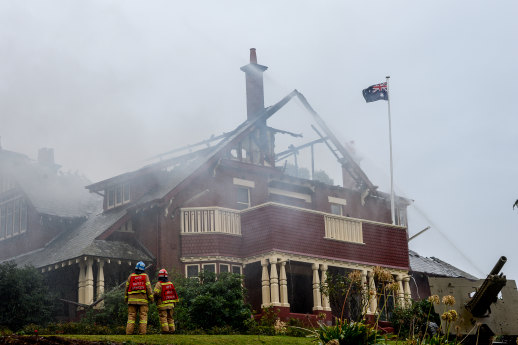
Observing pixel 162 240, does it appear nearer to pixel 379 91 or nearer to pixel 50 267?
pixel 50 267

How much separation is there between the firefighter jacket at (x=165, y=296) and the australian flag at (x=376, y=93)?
18.9 meters

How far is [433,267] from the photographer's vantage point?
43781 mm

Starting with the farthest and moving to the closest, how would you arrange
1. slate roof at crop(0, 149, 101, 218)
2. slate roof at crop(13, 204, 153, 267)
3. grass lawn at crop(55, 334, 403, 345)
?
slate roof at crop(0, 149, 101, 218), slate roof at crop(13, 204, 153, 267), grass lawn at crop(55, 334, 403, 345)

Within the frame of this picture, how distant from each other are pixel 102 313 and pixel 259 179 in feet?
36.2

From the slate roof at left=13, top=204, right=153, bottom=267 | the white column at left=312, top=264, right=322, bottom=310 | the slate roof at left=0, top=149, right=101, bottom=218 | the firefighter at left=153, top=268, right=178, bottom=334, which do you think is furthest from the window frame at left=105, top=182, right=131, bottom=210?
the firefighter at left=153, top=268, right=178, bottom=334

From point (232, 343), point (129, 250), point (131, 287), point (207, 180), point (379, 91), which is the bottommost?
point (232, 343)

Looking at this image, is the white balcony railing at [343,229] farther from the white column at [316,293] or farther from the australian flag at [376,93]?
the australian flag at [376,93]

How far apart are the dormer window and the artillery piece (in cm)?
1597

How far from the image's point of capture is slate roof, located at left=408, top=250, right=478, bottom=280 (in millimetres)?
42281

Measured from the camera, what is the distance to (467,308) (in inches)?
973

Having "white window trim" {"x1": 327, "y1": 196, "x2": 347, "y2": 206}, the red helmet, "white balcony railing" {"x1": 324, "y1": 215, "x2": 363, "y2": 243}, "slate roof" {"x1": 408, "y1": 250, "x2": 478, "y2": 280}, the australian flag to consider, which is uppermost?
the australian flag

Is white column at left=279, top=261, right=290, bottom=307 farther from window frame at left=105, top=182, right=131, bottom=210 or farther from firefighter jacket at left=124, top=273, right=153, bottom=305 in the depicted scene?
firefighter jacket at left=124, top=273, right=153, bottom=305

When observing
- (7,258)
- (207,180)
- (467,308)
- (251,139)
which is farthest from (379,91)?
(7,258)

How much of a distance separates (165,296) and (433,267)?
24.0 meters
